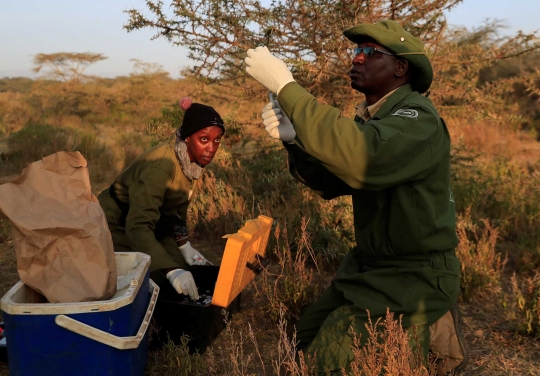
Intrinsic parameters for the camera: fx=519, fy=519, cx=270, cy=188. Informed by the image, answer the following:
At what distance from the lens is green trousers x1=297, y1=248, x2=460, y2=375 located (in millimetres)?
2498

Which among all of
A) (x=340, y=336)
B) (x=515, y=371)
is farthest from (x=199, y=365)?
(x=515, y=371)

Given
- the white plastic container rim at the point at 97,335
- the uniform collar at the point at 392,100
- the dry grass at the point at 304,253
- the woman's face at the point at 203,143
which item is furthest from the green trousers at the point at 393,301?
the woman's face at the point at 203,143

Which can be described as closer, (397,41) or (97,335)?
(97,335)

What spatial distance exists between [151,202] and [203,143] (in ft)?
1.72

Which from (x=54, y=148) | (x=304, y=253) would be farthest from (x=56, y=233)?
(x=54, y=148)

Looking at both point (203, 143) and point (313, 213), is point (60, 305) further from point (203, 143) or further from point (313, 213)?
point (313, 213)

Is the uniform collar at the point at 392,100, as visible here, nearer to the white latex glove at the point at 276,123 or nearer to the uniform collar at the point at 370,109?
the uniform collar at the point at 370,109

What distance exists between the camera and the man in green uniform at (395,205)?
2.18 metres

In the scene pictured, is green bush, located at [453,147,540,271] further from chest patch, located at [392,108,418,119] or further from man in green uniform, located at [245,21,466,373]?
chest patch, located at [392,108,418,119]

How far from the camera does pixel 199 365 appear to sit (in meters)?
2.68

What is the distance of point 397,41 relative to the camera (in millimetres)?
2381

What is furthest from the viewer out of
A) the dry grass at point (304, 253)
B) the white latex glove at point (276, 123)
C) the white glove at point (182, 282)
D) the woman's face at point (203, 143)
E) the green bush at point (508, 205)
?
the green bush at point (508, 205)

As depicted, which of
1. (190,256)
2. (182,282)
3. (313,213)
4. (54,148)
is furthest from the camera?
(54,148)

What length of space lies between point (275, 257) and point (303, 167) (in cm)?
197
